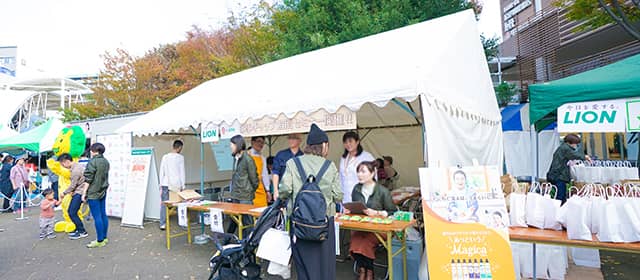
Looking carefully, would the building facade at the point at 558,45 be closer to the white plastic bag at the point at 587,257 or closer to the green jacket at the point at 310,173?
the white plastic bag at the point at 587,257

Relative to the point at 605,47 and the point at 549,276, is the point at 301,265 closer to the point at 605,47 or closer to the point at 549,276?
the point at 549,276

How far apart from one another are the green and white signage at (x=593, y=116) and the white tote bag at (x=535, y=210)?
6.01 feet

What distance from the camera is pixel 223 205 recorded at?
471cm

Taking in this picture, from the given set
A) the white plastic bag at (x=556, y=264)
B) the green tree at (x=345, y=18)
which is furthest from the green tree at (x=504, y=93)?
the white plastic bag at (x=556, y=264)

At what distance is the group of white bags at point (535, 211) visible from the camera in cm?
269

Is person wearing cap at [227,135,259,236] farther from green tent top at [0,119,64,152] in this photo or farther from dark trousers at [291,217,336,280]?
green tent top at [0,119,64,152]

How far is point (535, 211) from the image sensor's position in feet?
9.02

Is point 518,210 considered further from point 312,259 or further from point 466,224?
point 312,259

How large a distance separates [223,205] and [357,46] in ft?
10.4

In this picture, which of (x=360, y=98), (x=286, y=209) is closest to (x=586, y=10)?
(x=360, y=98)

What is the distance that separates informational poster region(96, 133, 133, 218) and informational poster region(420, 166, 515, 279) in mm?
6916

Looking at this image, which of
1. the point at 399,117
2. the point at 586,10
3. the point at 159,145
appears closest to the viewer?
the point at 399,117

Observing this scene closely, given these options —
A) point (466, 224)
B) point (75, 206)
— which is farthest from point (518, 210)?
point (75, 206)

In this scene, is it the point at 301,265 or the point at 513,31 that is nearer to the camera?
the point at 301,265
